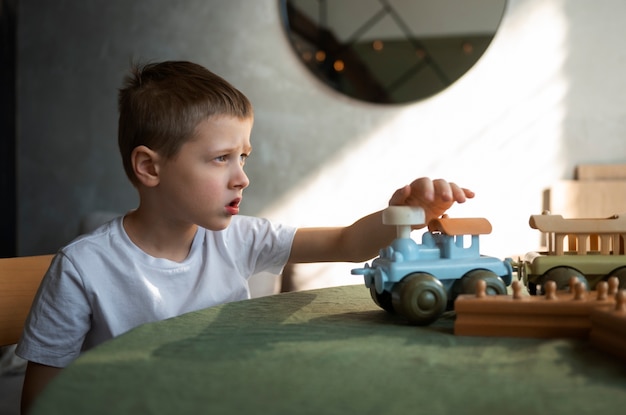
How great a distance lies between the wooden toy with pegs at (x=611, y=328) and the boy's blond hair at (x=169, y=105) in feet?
2.37

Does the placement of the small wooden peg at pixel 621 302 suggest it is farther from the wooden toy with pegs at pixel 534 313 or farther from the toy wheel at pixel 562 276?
the toy wheel at pixel 562 276

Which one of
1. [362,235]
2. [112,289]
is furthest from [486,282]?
[112,289]

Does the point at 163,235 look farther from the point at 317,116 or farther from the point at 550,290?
the point at 317,116

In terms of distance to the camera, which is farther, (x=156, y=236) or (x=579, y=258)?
(x=156, y=236)

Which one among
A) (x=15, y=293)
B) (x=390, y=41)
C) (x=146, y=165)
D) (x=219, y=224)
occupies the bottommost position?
(x=15, y=293)

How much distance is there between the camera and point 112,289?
1125 millimetres

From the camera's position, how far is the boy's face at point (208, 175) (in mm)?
1143

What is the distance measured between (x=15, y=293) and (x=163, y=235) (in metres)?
0.27

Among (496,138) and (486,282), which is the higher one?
(496,138)

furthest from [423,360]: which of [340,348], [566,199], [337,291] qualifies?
[566,199]

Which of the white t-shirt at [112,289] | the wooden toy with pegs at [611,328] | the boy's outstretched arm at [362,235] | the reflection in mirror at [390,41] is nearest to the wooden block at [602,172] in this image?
the reflection in mirror at [390,41]

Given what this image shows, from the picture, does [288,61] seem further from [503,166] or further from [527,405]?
[527,405]

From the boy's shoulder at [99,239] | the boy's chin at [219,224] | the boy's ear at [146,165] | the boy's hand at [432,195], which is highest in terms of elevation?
the boy's ear at [146,165]

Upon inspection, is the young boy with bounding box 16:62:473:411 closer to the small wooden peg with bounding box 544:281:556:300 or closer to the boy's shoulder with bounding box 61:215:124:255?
the boy's shoulder with bounding box 61:215:124:255
